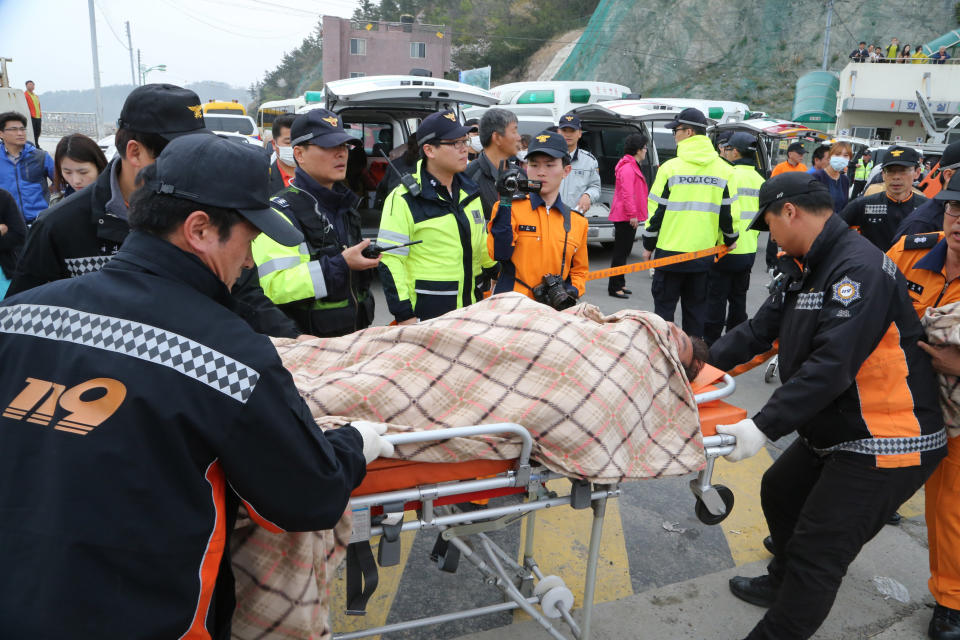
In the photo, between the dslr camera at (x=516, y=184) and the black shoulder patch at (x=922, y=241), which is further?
the dslr camera at (x=516, y=184)

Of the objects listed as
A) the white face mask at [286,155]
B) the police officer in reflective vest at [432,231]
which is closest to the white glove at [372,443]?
the police officer in reflective vest at [432,231]

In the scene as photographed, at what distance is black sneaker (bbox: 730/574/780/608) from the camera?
3043mm

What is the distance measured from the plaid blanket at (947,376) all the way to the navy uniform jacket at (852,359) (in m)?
→ 0.09

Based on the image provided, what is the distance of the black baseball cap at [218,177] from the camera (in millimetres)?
1399

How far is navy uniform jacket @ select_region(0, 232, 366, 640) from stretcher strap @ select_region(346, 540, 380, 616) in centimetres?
75

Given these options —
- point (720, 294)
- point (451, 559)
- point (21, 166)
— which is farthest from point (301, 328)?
point (21, 166)

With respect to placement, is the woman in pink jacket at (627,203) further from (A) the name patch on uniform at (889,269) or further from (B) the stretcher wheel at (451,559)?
(B) the stretcher wheel at (451,559)

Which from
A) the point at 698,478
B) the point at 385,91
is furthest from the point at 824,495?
the point at 385,91

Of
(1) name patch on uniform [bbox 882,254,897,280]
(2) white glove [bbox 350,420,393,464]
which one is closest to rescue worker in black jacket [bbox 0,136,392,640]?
(2) white glove [bbox 350,420,393,464]

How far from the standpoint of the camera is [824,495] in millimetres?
2555

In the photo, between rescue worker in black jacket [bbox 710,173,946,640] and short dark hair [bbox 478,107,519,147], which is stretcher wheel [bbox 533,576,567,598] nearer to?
rescue worker in black jacket [bbox 710,173,946,640]

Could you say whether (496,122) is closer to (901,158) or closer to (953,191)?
(953,191)

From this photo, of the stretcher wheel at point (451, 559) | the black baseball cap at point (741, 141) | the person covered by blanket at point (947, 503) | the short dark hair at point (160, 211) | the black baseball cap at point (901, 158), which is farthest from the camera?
the black baseball cap at point (741, 141)

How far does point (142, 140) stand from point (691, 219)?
4233mm
